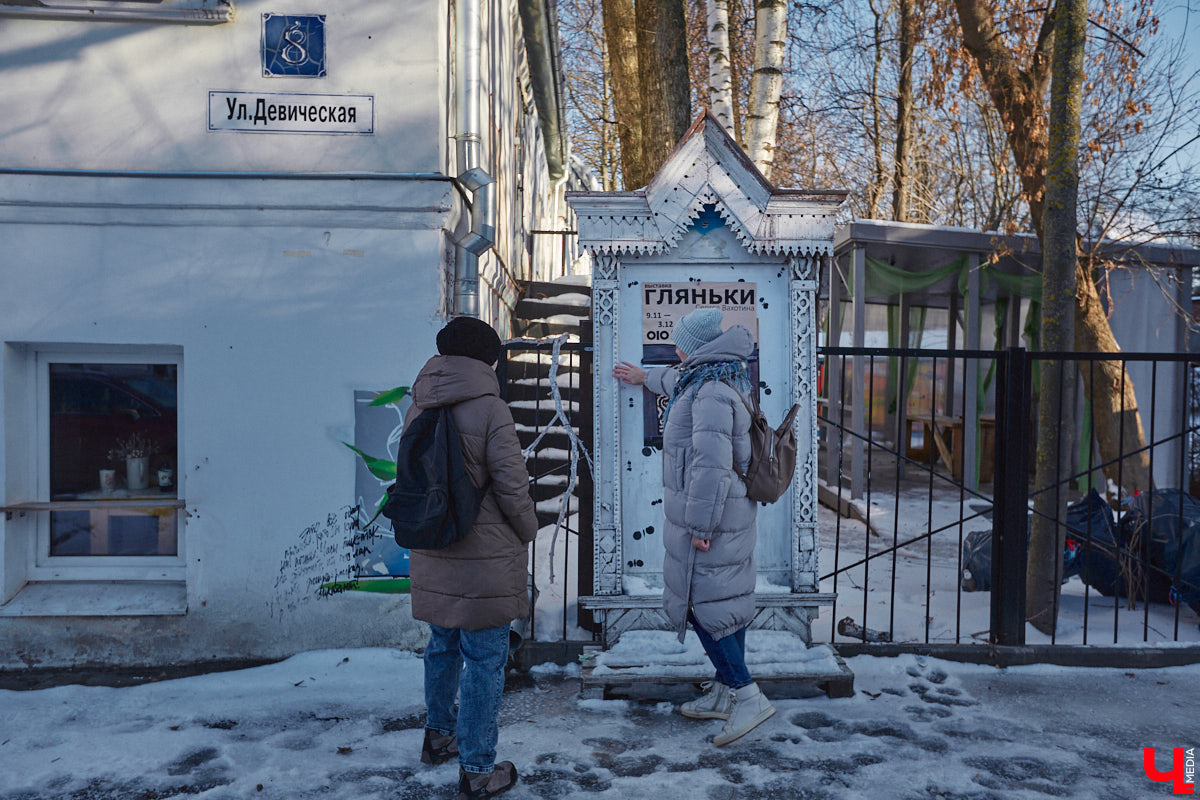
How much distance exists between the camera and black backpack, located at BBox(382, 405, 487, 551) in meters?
3.08

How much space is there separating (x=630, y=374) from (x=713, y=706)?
161 centimetres

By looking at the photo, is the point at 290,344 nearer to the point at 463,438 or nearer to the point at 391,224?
the point at 391,224

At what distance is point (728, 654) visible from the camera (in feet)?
12.1

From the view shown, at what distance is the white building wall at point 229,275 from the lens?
4.66m

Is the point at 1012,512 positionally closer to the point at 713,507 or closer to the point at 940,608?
the point at 940,608

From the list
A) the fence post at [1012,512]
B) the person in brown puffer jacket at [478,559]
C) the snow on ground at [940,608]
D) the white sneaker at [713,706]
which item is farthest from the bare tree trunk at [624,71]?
the white sneaker at [713,706]

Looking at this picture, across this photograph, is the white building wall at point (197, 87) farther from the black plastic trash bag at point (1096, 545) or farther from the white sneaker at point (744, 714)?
the black plastic trash bag at point (1096, 545)

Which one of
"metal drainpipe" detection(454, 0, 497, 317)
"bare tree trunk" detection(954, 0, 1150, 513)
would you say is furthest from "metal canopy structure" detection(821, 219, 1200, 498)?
"metal drainpipe" detection(454, 0, 497, 317)

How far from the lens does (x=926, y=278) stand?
10727 millimetres

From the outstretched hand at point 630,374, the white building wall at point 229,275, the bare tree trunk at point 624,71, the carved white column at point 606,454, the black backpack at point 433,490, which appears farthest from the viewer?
the bare tree trunk at point 624,71

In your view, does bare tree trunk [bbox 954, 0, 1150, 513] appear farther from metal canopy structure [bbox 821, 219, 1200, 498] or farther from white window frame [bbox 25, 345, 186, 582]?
white window frame [bbox 25, 345, 186, 582]

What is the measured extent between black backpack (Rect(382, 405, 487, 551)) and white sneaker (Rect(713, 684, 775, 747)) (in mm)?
1471

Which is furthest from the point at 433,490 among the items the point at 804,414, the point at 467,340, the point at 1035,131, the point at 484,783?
the point at 1035,131

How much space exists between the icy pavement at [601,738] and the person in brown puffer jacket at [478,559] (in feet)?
1.01
